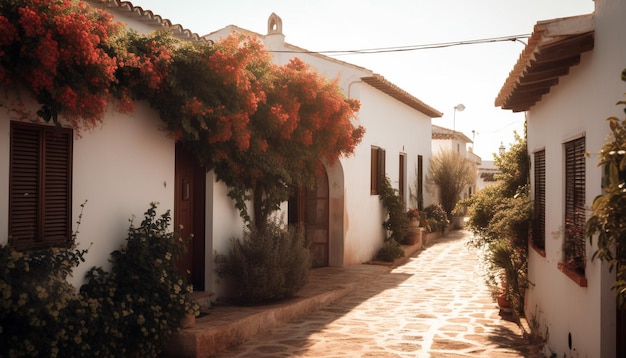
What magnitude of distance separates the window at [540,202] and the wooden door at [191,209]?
188 inches

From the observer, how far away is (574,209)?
6.54 m

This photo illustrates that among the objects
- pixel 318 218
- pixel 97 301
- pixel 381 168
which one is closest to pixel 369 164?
pixel 381 168

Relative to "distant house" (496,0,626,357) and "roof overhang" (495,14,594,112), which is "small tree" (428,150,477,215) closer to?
"distant house" (496,0,626,357)

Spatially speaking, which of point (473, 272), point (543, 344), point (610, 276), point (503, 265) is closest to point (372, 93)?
point (473, 272)

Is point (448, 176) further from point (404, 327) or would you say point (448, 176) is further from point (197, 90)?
point (197, 90)

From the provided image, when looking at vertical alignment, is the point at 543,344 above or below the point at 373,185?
below

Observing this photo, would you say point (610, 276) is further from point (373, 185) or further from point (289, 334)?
point (373, 185)

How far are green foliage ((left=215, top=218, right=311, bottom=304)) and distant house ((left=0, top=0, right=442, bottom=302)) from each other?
10.4 inches

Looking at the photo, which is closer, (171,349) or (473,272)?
(171,349)

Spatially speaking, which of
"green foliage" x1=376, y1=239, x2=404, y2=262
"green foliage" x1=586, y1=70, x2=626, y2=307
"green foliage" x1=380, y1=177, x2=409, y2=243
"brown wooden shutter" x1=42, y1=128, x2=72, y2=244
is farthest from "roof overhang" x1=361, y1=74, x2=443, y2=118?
"green foliage" x1=586, y1=70, x2=626, y2=307

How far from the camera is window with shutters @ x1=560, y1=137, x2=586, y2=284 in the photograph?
241 inches

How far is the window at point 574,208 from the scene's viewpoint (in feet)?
20.1

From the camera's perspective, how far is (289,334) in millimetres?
8648

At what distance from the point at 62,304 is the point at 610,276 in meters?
4.55
